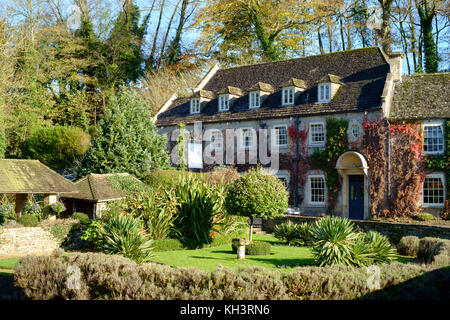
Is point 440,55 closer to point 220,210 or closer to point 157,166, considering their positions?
point 157,166

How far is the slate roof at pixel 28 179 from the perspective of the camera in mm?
22250

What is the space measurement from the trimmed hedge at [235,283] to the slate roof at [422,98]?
17528mm

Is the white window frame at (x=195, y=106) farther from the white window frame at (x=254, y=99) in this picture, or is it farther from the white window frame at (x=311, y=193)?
the white window frame at (x=311, y=193)

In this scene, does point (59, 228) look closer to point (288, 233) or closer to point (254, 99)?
point (288, 233)

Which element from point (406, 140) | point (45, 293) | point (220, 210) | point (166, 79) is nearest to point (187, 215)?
point (220, 210)

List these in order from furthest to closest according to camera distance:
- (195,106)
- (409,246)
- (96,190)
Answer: (195,106) < (96,190) < (409,246)

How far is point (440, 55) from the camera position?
40.0m

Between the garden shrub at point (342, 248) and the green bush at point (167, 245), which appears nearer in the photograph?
the garden shrub at point (342, 248)

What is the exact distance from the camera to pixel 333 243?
14.3m

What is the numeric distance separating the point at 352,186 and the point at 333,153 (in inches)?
90.1

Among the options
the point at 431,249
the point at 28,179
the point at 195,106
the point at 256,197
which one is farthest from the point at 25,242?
the point at 195,106

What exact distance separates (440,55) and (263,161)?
789 inches

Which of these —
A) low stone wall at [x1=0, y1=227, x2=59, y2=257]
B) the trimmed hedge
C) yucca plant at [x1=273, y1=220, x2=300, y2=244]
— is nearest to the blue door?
yucca plant at [x1=273, y1=220, x2=300, y2=244]

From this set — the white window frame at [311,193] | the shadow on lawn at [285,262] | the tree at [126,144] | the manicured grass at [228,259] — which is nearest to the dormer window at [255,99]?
the white window frame at [311,193]
